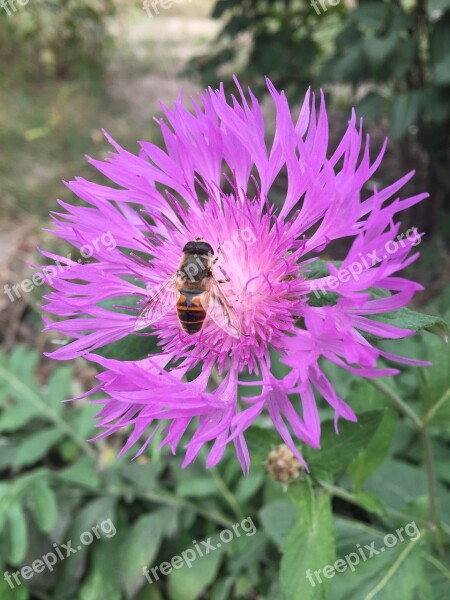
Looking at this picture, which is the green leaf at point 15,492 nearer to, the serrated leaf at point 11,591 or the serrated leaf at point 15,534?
the serrated leaf at point 15,534

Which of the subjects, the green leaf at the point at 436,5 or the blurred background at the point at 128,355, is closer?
the green leaf at the point at 436,5

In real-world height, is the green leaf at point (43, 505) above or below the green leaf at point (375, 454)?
above

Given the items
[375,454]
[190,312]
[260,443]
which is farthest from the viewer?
[375,454]

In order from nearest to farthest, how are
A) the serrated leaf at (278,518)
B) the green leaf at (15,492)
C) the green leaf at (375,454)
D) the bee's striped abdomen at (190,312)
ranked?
1. the bee's striped abdomen at (190,312)
2. the green leaf at (375,454)
3. the serrated leaf at (278,518)
4. the green leaf at (15,492)

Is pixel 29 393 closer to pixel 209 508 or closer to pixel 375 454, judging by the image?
pixel 209 508

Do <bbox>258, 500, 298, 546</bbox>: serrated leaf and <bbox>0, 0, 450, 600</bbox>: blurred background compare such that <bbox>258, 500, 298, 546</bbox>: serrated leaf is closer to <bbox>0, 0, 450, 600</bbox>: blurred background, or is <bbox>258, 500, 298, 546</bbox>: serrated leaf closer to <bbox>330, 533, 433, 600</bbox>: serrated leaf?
<bbox>0, 0, 450, 600</bbox>: blurred background

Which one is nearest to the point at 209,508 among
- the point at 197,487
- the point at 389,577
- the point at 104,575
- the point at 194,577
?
the point at 197,487

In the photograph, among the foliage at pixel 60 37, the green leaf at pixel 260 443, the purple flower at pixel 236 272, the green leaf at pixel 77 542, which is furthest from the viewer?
the foliage at pixel 60 37

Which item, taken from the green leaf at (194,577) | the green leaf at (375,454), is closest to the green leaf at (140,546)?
the green leaf at (194,577)
